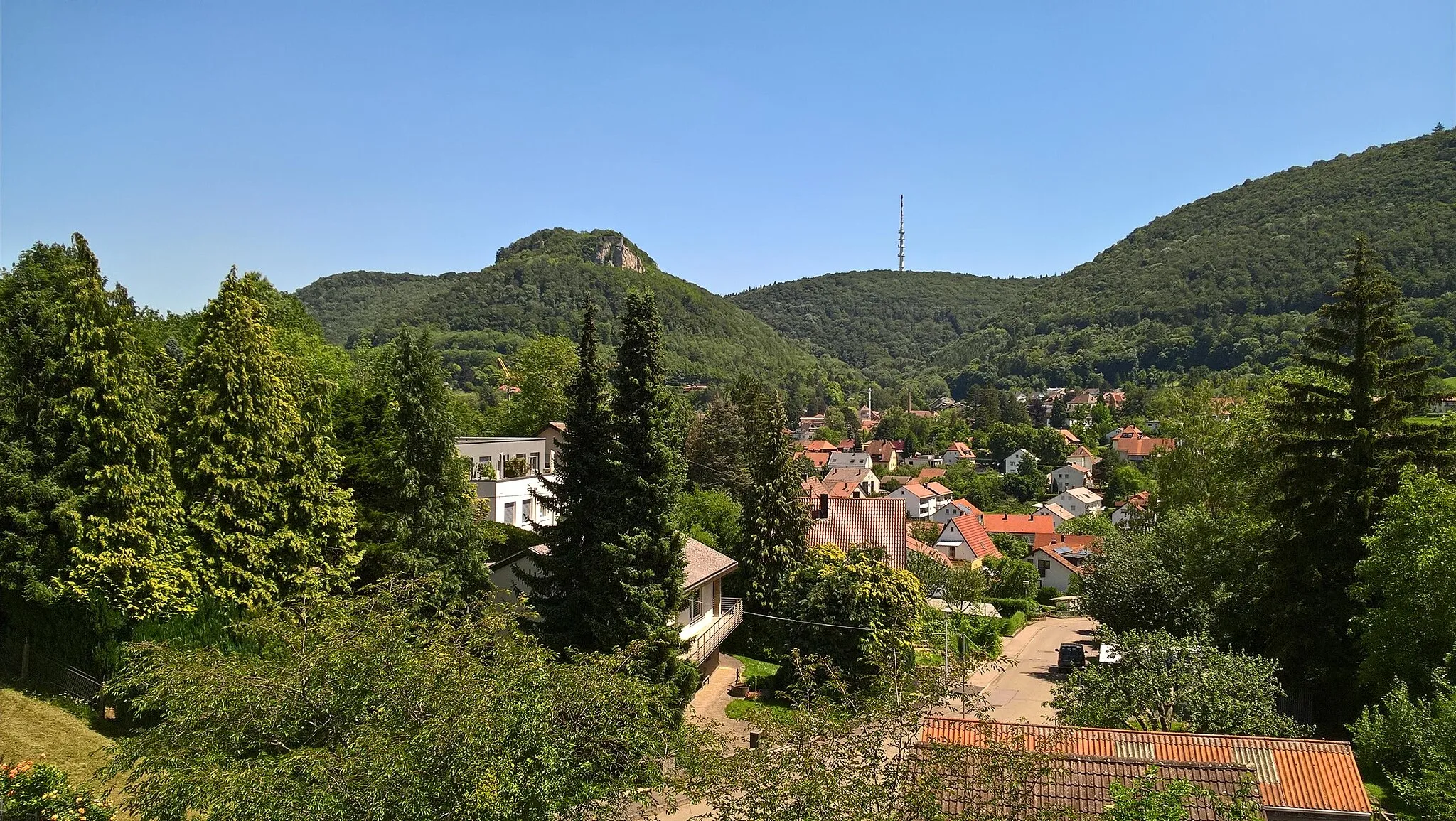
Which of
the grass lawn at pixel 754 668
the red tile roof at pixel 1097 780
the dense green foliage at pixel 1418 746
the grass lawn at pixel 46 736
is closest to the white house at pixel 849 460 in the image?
the grass lawn at pixel 754 668

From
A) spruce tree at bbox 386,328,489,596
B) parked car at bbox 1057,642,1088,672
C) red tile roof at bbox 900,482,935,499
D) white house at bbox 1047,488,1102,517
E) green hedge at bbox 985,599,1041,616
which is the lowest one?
green hedge at bbox 985,599,1041,616

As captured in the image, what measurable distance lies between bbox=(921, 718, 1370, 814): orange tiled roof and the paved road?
6.26 metres

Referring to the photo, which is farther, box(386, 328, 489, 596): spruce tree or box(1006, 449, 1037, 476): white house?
box(1006, 449, 1037, 476): white house

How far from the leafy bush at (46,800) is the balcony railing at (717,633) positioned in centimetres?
1516

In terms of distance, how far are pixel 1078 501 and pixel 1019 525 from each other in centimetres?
2453

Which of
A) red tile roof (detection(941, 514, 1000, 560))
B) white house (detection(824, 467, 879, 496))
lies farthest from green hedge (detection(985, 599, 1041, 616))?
white house (detection(824, 467, 879, 496))

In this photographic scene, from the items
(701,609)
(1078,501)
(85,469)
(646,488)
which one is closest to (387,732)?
(646,488)

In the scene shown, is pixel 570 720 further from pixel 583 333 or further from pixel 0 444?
pixel 0 444

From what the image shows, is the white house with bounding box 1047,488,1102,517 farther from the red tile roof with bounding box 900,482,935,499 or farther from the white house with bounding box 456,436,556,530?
the white house with bounding box 456,436,556,530

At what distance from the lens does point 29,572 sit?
63.6 feet

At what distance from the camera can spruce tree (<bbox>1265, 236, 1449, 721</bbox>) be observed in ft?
77.0

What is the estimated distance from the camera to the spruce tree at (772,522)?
33.2m

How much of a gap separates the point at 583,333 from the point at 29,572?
43.8 ft

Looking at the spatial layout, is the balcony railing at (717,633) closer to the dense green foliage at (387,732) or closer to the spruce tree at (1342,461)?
the dense green foliage at (387,732)
